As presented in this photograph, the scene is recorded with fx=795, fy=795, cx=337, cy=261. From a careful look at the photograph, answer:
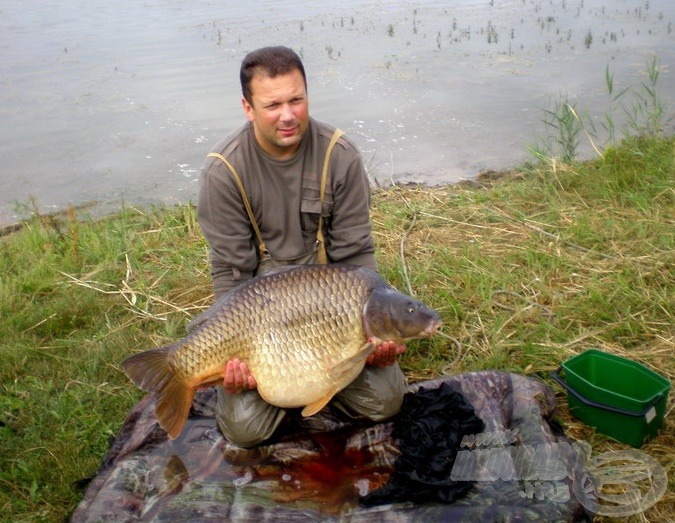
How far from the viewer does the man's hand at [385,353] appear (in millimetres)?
2381

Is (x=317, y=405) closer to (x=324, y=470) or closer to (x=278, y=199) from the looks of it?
(x=324, y=470)

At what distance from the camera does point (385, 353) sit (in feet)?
8.04

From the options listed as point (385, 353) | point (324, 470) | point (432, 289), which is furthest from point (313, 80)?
point (324, 470)

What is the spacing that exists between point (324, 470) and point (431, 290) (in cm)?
133

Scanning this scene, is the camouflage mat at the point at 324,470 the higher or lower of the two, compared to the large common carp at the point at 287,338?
lower

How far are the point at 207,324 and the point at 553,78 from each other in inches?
257

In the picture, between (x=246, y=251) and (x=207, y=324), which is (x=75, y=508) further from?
(x=246, y=251)

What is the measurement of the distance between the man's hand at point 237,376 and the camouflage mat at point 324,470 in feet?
0.90

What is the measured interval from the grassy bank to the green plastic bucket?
7 cm

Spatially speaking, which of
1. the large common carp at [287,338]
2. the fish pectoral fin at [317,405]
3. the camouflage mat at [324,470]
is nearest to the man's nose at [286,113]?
the large common carp at [287,338]

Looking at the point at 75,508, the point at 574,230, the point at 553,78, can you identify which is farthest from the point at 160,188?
the point at 553,78

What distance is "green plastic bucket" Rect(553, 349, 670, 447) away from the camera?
2.50 metres

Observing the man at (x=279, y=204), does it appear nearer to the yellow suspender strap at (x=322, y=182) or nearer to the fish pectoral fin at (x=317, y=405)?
the yellow suspender strap at (x=322, y=182)

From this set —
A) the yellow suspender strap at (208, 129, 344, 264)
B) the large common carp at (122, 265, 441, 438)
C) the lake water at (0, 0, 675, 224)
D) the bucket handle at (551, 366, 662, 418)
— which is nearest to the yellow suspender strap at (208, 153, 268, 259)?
the yellow suspender strap at (208, 129, 344, 264)
